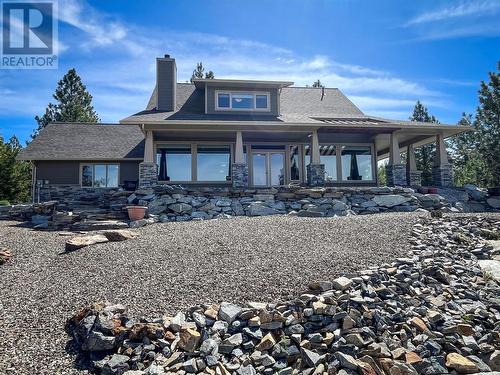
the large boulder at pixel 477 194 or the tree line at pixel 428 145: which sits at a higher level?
the tree line at pixel 428 145

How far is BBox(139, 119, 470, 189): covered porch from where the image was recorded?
13219 mm

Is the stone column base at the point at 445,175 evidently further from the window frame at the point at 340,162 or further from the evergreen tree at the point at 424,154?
the evergreen tree at the point at 424,154

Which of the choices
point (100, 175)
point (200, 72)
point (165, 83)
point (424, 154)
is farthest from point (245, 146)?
point (424, 154)

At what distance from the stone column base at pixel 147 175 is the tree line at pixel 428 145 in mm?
10808

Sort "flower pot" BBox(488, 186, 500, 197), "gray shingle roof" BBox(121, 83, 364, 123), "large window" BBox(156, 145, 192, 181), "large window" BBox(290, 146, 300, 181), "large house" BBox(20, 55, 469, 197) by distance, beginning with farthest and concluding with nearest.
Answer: "large window" BBox(290, 146, 300, 181) < "large window" BBox(156, 145, 192, 181) < "large house" BBox(20, 55, 469, 197) < "gray shingle roof" BBox(121, 83, 364, 123) < "flower pot" BBox(488, 186, 500, 197)

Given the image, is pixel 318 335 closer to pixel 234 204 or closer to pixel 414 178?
pixel 234 204

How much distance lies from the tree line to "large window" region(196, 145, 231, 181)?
1196 cm

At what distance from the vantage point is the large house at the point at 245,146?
45.6 ft

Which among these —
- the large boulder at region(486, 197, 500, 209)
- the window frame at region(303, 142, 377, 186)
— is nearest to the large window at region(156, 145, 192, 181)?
the window frame at region(303, 142, 377, 186)

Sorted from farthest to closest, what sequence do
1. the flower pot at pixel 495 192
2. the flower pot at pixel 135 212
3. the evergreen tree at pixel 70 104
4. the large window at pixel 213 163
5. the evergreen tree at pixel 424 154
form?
the evergreen tree at pixel 70 104
the evergreen tree at pixel 424 154
the large window at pixel 213 163
the flower pot at pixel 495 192
the flower pot at pixel 135 212

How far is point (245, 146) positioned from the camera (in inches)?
610

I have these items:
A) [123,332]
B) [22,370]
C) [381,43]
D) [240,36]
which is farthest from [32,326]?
[381,43]

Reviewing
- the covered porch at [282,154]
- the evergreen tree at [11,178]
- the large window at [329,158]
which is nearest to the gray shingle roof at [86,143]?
the covered porch at [282,154]

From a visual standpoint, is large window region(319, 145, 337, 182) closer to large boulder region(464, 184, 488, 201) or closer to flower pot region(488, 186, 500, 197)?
large boulder region(464, 184, 488, 201)
